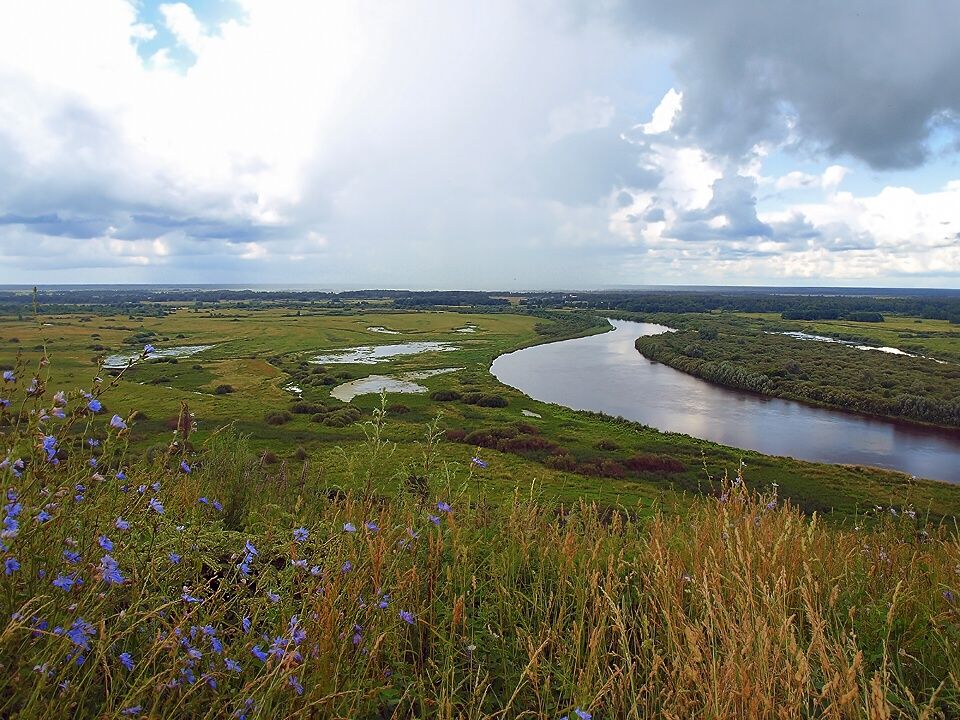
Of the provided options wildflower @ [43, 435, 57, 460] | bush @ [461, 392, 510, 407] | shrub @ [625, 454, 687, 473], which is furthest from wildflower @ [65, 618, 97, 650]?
bush @ [461, 392, 510, 407]

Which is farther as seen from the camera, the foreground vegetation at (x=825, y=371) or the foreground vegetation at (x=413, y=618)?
the foreground vegetation at (x=825, y=371)

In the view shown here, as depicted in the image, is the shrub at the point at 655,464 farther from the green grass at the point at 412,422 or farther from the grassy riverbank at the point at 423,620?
the grassy riverbank at the point at 423,620

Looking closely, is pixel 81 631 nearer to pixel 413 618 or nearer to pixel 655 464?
pixel 413 618

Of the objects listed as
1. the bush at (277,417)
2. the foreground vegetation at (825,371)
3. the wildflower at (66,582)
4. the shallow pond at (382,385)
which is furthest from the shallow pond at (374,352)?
the wildflower at (66,582)

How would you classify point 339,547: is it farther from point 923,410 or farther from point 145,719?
point 923,410

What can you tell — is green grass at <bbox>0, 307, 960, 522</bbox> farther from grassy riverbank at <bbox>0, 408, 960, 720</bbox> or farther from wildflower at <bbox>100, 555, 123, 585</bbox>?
wildflower at <bbox>100, 555, 123, 585</bbox>
